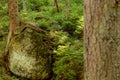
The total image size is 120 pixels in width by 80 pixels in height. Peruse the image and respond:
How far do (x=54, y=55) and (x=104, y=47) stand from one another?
6321 millimetres

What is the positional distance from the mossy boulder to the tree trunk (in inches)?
241

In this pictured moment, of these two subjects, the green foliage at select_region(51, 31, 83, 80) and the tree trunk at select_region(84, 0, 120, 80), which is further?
the green foliage at select_region(51, 31, 83, 80)

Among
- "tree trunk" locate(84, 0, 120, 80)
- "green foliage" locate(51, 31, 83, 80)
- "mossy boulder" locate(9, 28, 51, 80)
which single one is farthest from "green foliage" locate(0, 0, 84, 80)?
"tree trunk" locate(84, 0, 120, 80)

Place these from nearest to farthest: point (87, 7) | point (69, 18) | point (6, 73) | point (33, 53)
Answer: point (87, 7)
point (33, 53)
point (6, 73)
point (69, 18)

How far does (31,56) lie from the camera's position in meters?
7.88

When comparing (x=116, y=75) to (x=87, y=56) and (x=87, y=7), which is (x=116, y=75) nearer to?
(x=87, y=56)

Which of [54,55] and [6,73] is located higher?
[54,55]

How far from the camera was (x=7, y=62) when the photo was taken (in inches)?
348

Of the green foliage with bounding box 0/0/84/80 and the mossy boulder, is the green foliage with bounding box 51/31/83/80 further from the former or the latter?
the mossy boulder

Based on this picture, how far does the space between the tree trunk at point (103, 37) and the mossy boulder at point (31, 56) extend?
20.0ft

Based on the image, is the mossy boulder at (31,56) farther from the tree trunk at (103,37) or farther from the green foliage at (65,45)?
the tree trunk at (103,37)

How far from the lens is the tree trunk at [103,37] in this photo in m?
1.62

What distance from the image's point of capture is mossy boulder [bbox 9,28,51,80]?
779 cm

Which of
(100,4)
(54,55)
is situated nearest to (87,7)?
(100,4)
